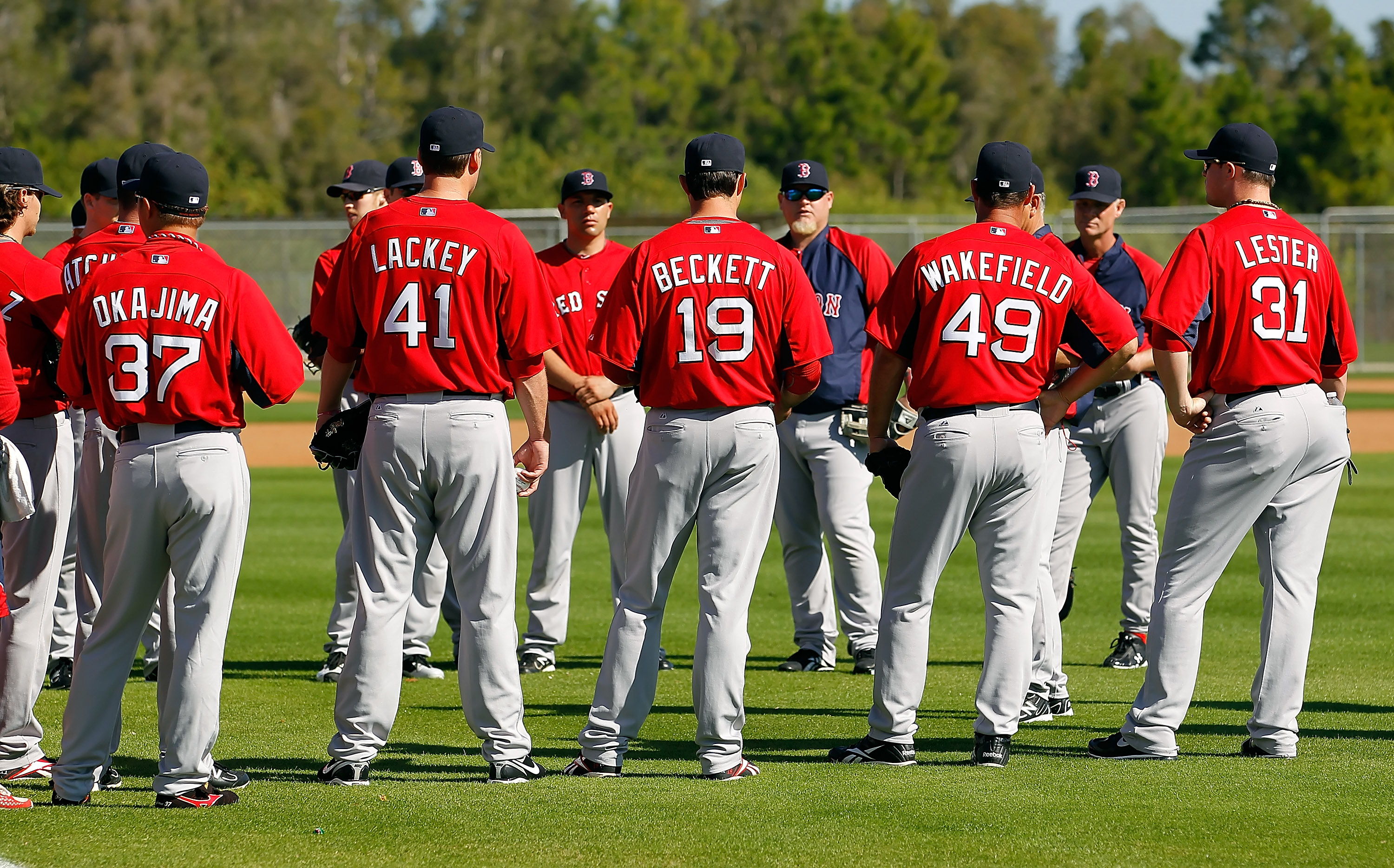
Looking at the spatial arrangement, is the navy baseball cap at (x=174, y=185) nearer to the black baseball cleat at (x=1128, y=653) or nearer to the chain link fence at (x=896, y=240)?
the black baseball cleat at (x=1128, y=653)

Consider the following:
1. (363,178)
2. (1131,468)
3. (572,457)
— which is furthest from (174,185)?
(1131,468)

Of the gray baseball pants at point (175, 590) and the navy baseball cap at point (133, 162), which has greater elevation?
the navy baseball cap at point (133, 162)

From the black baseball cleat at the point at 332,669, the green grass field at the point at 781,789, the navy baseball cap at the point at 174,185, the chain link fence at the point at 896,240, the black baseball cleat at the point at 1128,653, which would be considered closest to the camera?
the green grass field at the point at 781,789

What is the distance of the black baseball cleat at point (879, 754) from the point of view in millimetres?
5809

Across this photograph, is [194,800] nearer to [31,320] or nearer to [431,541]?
[431,541]

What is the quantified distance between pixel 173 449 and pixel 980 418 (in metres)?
2.80

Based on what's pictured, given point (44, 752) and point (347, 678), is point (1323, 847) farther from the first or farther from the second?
point (44, 752)

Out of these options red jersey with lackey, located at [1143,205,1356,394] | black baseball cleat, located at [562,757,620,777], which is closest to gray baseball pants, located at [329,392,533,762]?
black baseball cleat, located at [562,757,620,777]

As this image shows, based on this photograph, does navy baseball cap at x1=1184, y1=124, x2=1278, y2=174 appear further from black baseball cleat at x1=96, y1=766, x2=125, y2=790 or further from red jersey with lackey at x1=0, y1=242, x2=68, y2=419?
black baseball cleat at x1=96, y1=766, x2=125, y2=790

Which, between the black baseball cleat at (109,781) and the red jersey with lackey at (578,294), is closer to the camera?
the black baseball cleat at (109,781)

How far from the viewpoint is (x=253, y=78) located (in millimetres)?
56844

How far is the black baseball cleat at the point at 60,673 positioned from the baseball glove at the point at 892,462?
13.3 feet

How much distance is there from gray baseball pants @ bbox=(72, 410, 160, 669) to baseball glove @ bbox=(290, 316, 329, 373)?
132 centimetres

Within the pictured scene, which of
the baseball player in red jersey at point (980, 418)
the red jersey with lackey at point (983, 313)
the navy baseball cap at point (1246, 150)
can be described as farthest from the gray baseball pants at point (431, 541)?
the navy baseball cap at point (1246, 150)
